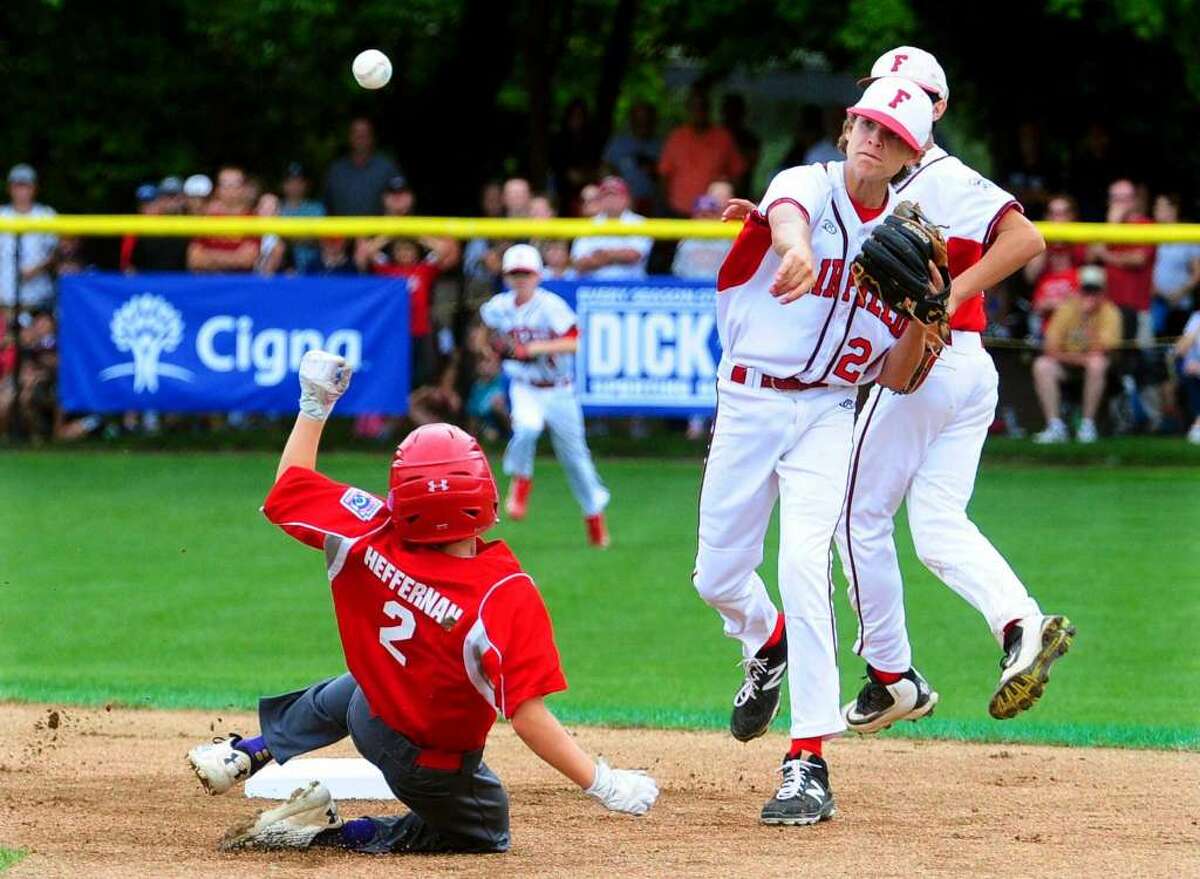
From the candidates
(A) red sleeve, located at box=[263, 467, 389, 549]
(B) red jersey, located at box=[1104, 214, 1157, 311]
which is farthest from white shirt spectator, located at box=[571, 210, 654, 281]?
(A) red sleeve, located at box=[263, 467, 389, 549]

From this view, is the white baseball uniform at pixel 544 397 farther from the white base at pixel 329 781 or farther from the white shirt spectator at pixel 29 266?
the white base at pixel 329 781

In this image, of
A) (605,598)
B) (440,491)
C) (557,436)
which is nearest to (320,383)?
(440,491)

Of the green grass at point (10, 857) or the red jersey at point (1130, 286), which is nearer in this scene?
the green grass at point (10, 857)

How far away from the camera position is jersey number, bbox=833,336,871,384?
603 centimetres

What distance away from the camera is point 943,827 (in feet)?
19.0

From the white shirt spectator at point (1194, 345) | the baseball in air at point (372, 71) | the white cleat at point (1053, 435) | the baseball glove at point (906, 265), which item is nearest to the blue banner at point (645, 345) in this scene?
the white cleat at point (1053, 435)

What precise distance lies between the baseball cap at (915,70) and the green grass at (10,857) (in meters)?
3.35

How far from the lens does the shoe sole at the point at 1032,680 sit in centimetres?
602

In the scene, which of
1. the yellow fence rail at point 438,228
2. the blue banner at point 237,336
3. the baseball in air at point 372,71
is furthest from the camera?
the blue banner at point 237,336

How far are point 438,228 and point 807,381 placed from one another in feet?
30.2

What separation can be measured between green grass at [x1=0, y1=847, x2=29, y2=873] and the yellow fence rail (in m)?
9.61

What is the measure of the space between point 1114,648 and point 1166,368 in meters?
5.84

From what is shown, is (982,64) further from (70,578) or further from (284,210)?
(70,578)

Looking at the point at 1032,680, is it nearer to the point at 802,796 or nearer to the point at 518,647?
the point at 802,796
